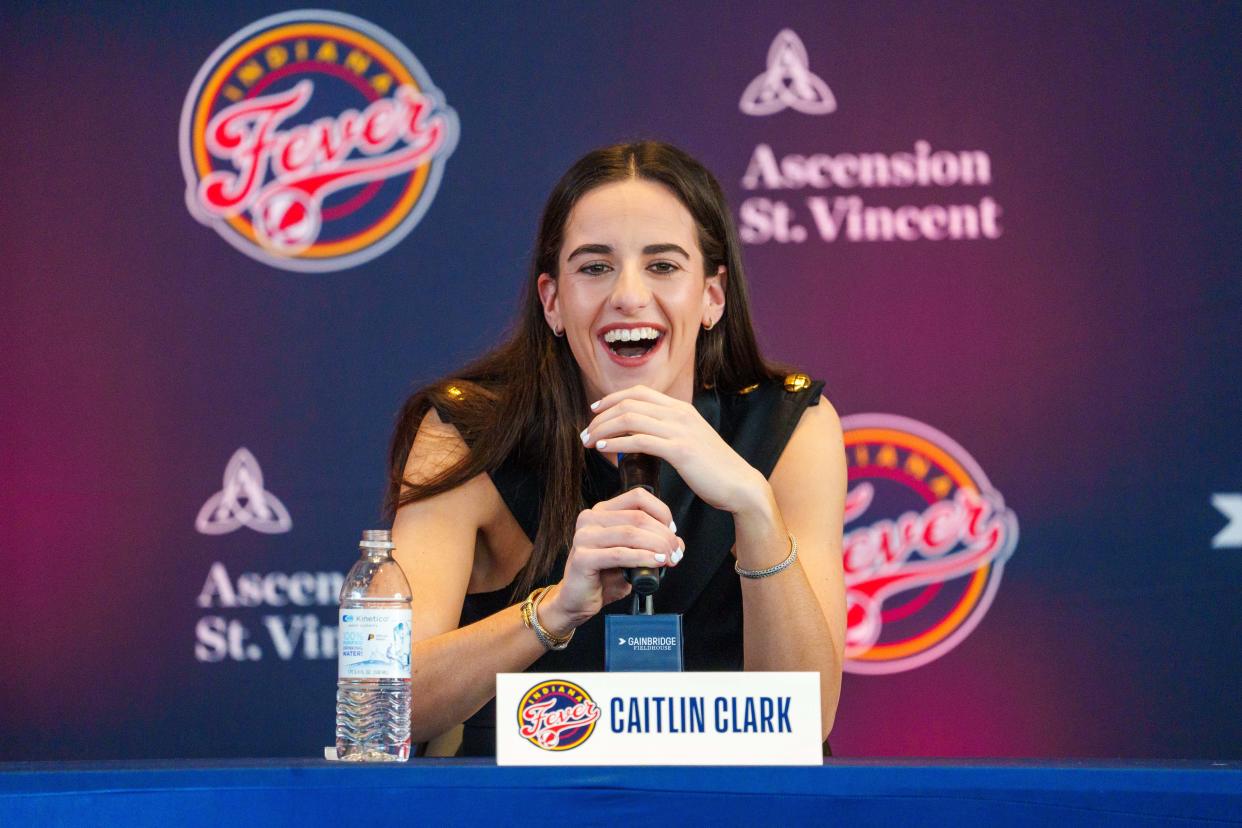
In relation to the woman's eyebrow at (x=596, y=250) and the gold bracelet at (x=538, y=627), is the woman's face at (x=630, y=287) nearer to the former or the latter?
the woman's eyebrow at (x=596, y=250)

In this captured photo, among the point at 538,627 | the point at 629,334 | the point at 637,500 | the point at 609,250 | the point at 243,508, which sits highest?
the point at 609,250

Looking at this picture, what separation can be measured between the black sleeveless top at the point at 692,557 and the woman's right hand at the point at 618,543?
0.37 m

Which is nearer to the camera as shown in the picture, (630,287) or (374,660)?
(374,660)

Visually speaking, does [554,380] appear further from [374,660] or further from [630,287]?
[374,660]

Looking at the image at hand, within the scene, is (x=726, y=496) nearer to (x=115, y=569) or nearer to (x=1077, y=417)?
(x=1077, y=417)

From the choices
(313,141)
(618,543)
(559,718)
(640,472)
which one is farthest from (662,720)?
(313,141)

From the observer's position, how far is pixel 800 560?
1681 millimetres

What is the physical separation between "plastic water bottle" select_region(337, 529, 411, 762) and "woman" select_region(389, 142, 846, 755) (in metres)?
0.13

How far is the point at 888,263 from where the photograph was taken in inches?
116

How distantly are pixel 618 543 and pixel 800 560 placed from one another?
46 centimetres

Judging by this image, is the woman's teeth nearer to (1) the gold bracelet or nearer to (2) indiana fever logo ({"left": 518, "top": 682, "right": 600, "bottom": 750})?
(1) the gold bracelet

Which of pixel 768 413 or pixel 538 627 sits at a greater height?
pixel 768 413

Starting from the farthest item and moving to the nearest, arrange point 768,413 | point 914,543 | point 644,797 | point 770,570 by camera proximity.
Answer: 1. point 914,543
2. point 768,413
3. point 770,570
4. point 644,797

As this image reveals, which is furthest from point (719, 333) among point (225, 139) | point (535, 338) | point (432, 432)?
point (225, 139)
